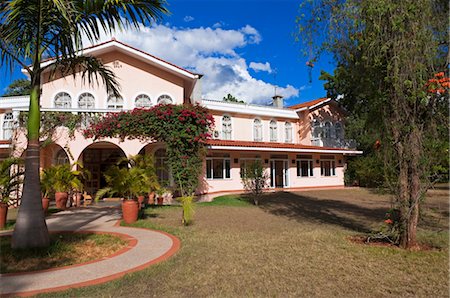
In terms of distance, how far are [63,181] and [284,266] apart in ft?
35.0

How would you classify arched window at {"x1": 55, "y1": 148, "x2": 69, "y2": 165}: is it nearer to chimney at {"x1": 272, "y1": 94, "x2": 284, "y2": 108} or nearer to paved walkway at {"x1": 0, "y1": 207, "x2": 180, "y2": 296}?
paved walkway at {"x1": 0, "y1": 207, "x2": 180, "y2": 296}

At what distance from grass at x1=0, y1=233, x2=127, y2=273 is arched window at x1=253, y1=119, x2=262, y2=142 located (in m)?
15.5

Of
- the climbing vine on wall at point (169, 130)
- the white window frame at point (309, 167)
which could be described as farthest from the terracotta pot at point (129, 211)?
the white window frame at point (309, 167)

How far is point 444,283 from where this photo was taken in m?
4.23

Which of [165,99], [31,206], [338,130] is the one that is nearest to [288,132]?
[338,130]

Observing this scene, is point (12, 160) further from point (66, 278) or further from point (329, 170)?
point (329, 170)

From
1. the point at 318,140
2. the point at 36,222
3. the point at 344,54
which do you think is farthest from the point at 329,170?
the point at 36,222

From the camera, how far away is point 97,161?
56.6 feet

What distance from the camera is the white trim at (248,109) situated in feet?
64.5

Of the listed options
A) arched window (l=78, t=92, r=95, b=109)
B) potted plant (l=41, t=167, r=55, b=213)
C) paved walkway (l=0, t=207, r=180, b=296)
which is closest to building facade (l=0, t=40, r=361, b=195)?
arched window (l=78, t=92, r=95, b=109)

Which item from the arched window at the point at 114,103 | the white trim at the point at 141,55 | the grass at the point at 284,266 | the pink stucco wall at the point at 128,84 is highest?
the white trim at the point at 141,55

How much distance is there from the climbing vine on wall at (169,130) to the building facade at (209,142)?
0.52 meters

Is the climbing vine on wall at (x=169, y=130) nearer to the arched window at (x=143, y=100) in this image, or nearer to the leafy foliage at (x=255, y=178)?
the leafy foliage at (x=255, y=178)

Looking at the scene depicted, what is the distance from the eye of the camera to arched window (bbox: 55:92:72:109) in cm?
1612
